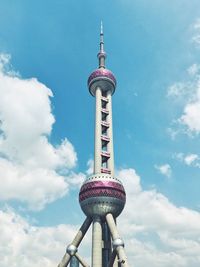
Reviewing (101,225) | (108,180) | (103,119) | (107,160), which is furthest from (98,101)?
(101,225)

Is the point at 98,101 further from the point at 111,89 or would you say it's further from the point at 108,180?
the point at 108,180

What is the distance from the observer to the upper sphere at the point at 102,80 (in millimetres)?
108688

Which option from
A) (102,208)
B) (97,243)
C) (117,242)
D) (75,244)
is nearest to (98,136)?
(102,208)

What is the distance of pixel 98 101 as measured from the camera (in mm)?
106625

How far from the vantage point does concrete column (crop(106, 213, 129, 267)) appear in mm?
72500

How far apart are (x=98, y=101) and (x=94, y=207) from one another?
36.0m

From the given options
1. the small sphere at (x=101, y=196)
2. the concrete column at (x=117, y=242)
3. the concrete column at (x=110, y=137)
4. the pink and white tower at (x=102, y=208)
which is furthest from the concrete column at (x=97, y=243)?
the concrete column at (x=110, y=137)

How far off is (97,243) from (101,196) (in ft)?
37.5

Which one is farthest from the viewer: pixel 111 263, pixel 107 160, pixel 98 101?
pixel 98 101

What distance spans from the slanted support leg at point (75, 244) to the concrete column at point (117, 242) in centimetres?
720

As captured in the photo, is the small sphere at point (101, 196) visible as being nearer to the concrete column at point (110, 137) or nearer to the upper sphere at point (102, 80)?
the concrete column at point (110, 137)

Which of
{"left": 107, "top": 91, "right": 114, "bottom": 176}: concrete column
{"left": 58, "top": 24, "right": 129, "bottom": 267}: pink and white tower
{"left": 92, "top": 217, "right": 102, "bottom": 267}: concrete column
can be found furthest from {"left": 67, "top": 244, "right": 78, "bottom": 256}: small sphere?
{"left": 107, "top": 91, "right": 114, "bottom": 176}: concrete column

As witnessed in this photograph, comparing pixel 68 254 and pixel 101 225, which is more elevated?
pixel 101 225

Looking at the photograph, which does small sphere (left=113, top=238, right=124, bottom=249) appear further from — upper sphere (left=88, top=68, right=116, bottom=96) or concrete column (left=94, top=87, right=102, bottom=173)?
upper sphere (left=88, top=68, right=116, bottom=96)
